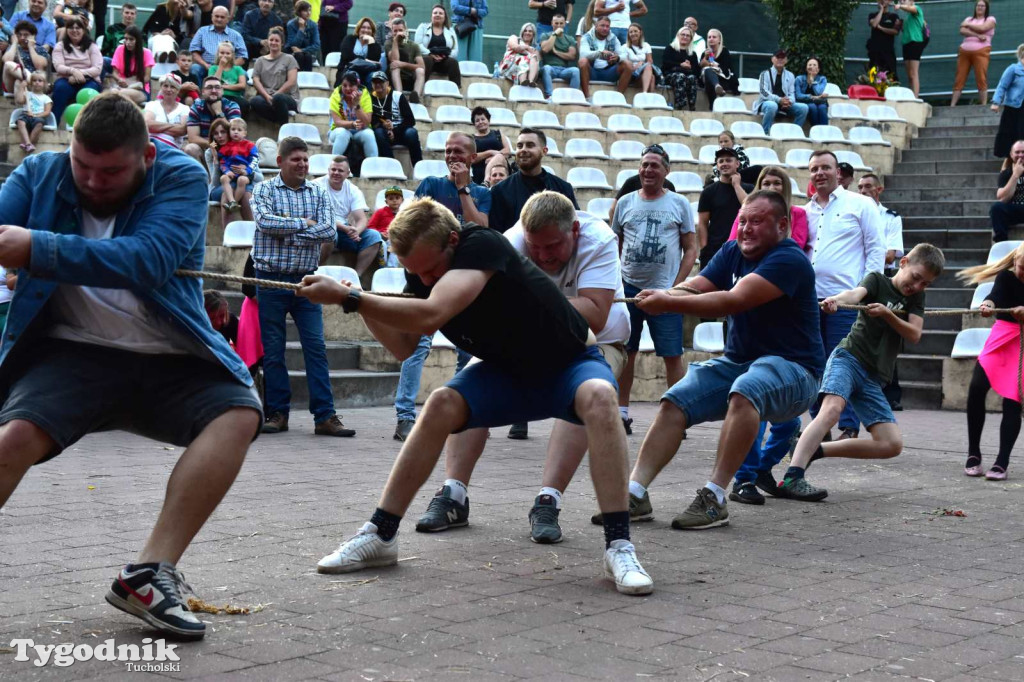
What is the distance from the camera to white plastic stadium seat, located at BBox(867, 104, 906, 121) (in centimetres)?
2038

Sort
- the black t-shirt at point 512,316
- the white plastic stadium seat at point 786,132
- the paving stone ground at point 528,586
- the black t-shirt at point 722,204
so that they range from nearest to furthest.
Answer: the paving stone ground at point 528,586, the black t-shirt at point 512,316, the black t-shirt at point 722,204, the white plastic stadium seat at point 786,132

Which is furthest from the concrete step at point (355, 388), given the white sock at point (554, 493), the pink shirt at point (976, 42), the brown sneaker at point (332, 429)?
the pink shirt at point (976, 42)

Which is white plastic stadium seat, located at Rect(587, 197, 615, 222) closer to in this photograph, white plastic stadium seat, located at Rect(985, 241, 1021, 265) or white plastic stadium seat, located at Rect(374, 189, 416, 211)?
white plastic stadium seat, located at Rect(374, 189, 416, 211)

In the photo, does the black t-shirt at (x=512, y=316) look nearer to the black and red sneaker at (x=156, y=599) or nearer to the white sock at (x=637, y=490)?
the white sock at (x=637, y=490)

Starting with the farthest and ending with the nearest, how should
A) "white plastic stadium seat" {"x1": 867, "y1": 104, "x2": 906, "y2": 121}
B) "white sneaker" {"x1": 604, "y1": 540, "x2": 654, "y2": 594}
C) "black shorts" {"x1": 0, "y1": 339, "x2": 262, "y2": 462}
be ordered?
"white plastic stadium seat" {"x1": 867, "y1": 104, "x2": 906, "y2": 121}
"white sneaker" {"x1": 604, "y1": 540, "x2": 654, "y2": 594}
"black shorts" {"x1": 0, "y1": 339, "x2": 262, "y2": 462}

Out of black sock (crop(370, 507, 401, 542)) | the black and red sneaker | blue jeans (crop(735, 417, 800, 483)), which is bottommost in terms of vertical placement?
blue jeans (crop(735, 417, 800, 483))

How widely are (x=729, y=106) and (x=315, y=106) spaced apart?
702 centimetres

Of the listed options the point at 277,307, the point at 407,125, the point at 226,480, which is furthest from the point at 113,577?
the point at 407,125

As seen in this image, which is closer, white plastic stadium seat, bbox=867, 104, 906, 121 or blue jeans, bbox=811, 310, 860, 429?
blue jeans, bbox=811, 310, 860, 429

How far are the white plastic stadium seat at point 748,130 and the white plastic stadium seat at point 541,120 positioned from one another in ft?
9.26

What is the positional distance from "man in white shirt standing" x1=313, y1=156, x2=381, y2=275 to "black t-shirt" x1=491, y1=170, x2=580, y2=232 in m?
2.86

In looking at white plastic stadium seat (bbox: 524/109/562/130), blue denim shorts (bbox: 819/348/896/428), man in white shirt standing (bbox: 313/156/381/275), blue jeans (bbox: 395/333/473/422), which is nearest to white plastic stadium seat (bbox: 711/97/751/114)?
Result: white plastic stadium seat (bbox: 524/109/562/130)

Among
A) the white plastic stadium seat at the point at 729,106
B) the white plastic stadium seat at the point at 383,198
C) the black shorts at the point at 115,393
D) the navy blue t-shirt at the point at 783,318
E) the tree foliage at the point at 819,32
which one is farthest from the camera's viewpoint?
the tree foliage at the point at 819,32

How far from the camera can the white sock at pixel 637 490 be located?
6.04m
